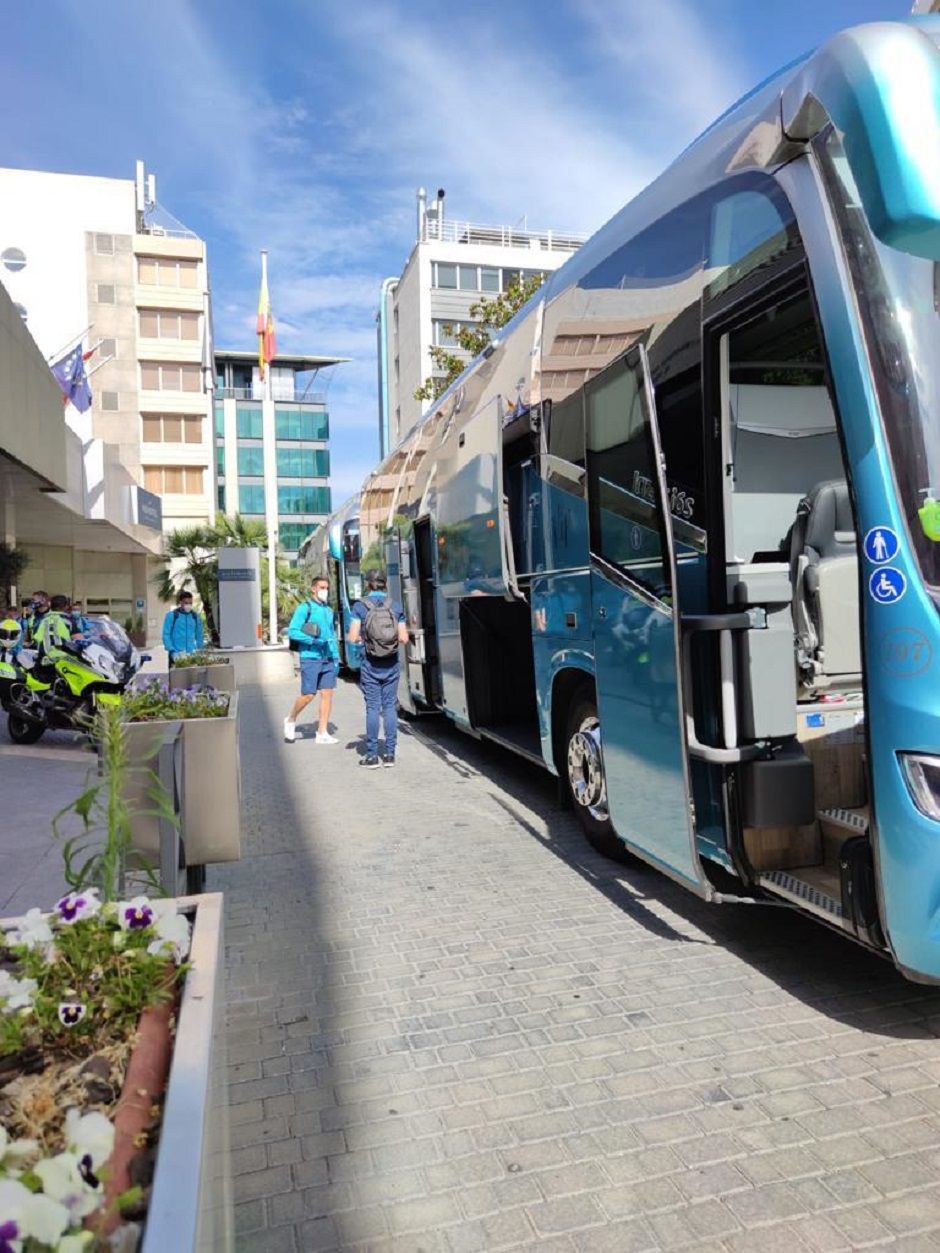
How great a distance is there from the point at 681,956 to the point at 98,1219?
354 centimetres

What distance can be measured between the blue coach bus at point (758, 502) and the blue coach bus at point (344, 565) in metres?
10.0

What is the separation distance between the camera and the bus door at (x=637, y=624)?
4.17 meters

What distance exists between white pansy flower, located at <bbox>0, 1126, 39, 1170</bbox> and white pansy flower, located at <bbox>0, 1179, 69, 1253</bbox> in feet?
0.60

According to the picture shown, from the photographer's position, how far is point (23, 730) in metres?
10.8

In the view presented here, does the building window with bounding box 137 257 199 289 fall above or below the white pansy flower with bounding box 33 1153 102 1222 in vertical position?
above

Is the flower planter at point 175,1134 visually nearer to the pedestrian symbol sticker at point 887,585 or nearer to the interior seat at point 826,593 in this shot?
the pedestrian symbol sticker at point 887,585

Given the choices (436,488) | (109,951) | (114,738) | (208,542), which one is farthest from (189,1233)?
(208,542)

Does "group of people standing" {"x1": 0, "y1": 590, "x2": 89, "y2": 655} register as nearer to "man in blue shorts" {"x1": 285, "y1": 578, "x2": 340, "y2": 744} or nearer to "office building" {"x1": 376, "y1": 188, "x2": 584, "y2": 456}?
"man in blue shorts" {"x1": 285, "y1": 578, "x2": 340, "y2": 744}

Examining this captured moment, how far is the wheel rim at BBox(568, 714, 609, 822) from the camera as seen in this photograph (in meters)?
5.57

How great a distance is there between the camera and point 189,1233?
4.07ft

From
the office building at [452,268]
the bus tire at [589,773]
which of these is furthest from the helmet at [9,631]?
the office building at [452,268]

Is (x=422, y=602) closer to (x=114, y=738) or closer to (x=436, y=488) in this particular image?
(x=436, y=488)

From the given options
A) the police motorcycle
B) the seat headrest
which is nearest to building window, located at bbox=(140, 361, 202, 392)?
the police motorcycle

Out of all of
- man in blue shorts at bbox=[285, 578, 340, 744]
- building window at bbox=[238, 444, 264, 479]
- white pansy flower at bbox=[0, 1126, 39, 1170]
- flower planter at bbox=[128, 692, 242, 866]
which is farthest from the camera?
building window at bbox=[238, 444, 264, 479]
